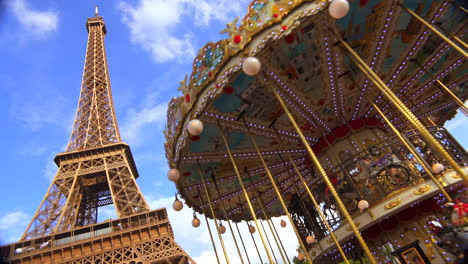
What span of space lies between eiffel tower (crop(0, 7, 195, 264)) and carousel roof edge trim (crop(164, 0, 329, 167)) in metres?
11.4

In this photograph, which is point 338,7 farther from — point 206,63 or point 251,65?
point 206,63

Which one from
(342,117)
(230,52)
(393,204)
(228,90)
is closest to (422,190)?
(393,204)

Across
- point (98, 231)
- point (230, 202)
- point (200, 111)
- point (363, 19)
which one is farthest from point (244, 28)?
point (98, 231)

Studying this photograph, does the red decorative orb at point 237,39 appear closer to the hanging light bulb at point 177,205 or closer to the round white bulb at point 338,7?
the round white bulb at point 338,7

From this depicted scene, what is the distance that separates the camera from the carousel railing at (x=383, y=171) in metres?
6.12

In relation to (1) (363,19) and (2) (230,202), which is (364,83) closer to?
(1) (363,19)

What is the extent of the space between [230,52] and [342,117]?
422 centimetres

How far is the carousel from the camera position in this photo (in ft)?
16.8

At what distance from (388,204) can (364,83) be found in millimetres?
2986

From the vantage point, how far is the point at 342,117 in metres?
8.00

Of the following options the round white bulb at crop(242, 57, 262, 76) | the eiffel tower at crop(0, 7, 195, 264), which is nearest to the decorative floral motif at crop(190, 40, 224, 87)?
the round white bulb at crop(242, 57, 262, 76)

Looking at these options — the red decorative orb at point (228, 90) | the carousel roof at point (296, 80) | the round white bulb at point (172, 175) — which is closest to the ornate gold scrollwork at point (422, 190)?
the carousel roof at point (296, 80)

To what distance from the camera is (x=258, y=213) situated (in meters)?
12.3

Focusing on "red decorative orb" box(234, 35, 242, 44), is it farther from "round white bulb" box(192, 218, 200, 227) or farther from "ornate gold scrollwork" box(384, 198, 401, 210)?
"round white bulb" box(192, 218, 200, 227)
